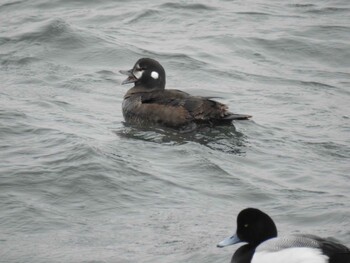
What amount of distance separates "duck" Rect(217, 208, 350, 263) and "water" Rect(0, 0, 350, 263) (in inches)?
19.2

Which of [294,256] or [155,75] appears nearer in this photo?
[294,256]

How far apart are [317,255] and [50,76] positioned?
26.2ft

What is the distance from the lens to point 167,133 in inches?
427

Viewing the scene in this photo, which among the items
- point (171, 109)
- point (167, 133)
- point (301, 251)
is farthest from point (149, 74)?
point (301, 251)

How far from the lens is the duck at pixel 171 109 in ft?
35.1

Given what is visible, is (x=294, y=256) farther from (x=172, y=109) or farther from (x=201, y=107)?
(x=172, y=109)

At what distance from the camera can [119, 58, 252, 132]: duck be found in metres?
10.7

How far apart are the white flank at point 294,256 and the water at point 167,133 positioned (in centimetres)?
79

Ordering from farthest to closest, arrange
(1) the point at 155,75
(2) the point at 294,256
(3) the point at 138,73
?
1. (3) the point at 138,73
2. (1) the point at 155,75
3. (2) the point at 294,256

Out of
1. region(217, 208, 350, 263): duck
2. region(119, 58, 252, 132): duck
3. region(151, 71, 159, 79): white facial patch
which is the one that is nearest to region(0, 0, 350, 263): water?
region(119, 58, 252, 132): duck

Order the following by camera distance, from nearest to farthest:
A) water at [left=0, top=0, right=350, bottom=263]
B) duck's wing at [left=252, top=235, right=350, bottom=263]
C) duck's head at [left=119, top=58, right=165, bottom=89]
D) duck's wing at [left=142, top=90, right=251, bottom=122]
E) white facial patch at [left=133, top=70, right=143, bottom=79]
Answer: duck's wing at [left=252, top=235, right=350, bottom=263]
water at [left=0, top=0, right=350, bottom=263]
duck's wing at [left=142, top=90, right=251, bottom=122]
duck's head at [left=119, top=58, right=165, bottom=89]
white facial patch at [left=133, top=70, right=143, bottom=79]

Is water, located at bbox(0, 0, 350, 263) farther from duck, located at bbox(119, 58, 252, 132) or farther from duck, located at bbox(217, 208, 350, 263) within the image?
duck, located at bbox(217, 208, 350, 263)

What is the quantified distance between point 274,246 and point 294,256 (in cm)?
27

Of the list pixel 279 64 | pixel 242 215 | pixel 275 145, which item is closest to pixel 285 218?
pixel 242 215
